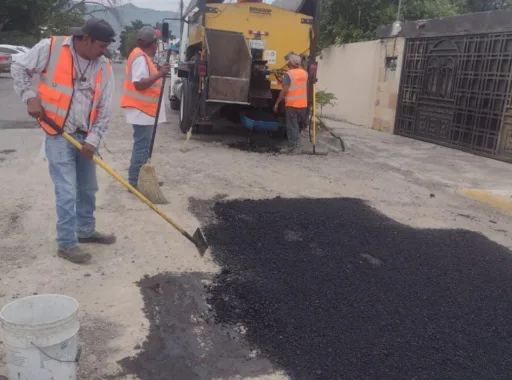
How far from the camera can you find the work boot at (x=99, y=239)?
12.8 ft

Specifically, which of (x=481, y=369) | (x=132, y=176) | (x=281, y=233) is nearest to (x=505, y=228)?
(x=281, y=233)

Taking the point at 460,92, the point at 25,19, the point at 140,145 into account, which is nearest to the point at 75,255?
the point at 140,145

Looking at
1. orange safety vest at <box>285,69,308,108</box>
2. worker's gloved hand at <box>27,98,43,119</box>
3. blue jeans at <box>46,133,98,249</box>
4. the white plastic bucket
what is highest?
orange safety vest at <box>285,69,308,108</box>

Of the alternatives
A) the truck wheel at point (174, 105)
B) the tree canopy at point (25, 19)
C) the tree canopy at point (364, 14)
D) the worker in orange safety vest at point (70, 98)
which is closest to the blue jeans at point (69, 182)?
the worker in orange safety vest at point (70, 98)

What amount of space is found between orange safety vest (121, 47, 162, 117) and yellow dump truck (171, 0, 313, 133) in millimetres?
2937

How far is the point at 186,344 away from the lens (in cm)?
276

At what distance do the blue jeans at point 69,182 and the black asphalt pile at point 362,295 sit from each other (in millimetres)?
1096

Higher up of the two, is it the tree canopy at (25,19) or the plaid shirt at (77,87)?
the tree canopy at (25,19)

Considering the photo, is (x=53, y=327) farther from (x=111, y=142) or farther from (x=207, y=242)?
(x=111, y=142)

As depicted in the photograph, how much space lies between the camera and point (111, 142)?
26.9 feet

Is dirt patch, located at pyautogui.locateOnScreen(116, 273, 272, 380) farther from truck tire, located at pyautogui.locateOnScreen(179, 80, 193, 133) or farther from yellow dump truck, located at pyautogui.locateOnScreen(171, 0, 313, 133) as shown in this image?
truck tire, located at pyautogui.locateOnScreen(179, 80, 193, 133)

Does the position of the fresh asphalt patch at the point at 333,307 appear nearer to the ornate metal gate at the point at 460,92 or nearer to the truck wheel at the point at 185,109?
the truck wheel at the point at 185,109

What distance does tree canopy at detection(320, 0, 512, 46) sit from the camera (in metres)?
14.4

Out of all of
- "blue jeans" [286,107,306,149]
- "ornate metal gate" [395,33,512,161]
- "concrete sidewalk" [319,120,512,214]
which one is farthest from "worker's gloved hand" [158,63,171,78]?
"ornate metal gate" [395,33,512,161]
